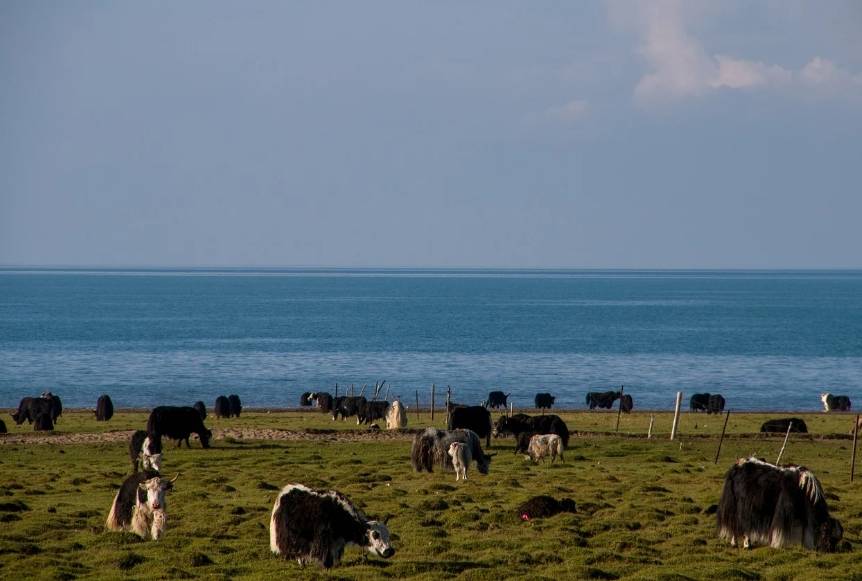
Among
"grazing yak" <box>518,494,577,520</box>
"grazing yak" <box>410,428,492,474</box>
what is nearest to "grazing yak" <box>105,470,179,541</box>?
"grazing yak" <box>518,494,577,520</box>

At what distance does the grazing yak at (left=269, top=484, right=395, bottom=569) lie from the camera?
69.7 feet

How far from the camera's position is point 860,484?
3259 cm

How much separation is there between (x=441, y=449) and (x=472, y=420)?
779cm

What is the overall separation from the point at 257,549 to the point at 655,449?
23259 mm

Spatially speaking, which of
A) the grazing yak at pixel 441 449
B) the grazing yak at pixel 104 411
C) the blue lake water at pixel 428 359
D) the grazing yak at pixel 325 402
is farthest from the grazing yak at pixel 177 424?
the blue lake water at pixel 428 359

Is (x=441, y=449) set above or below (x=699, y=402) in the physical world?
above

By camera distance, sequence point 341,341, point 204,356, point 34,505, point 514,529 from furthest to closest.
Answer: point 341,341, point 204,356, point 34,505, point 514,529

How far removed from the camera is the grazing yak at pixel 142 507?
23.6 metres

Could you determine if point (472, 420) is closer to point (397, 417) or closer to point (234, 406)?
point (397, 417)

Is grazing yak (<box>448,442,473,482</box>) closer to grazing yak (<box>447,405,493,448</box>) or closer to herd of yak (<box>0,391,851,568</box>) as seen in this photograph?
herd of yak (<box>0,391,851,568</box>)

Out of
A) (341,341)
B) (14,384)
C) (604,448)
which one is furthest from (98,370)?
(604,448)

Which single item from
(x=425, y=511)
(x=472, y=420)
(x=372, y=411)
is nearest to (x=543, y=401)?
(x=372, y=411)

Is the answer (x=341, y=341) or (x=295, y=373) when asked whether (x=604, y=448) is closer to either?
(x=295, y=373)

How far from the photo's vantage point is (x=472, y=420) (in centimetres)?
4322
